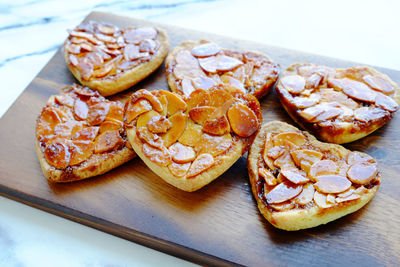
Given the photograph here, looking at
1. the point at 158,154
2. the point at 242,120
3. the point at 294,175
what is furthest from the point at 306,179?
the point at 158,154

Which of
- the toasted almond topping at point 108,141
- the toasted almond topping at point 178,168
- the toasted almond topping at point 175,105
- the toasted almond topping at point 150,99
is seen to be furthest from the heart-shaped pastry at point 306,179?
the toasted almond topping at point 108,141

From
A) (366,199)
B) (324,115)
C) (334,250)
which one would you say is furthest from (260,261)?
(324,115)

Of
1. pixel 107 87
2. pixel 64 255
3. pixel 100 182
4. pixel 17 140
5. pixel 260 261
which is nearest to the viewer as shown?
pixel 260 261

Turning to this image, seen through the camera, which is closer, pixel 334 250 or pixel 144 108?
pixel 334 250

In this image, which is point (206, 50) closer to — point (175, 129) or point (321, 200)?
point (175, 129)

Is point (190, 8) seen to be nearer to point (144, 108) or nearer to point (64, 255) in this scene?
point (144, 108)

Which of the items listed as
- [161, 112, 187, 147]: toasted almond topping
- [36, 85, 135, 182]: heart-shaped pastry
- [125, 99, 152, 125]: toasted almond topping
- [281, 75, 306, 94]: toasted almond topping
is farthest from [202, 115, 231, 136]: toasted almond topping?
[281, 75, 306, 94]: toasted almond topping

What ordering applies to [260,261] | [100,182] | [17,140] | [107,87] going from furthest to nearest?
[107,87] < [17,140] < [100,182] < [260,261]
